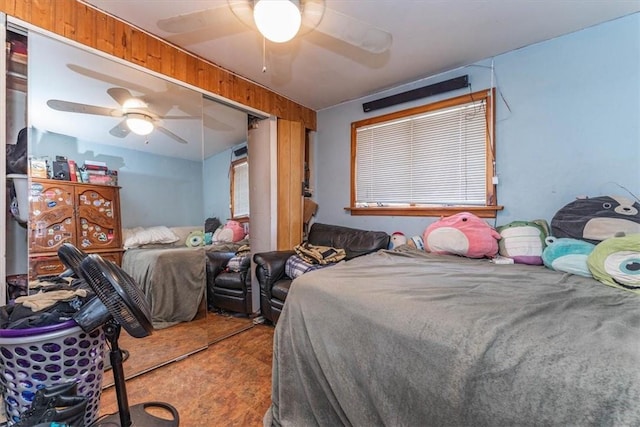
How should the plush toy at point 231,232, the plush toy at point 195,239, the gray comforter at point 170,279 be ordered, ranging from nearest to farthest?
1. the gray comforter at point 170,279
2. the plush toy at point 195,239
3. the plush toy at point 231,232

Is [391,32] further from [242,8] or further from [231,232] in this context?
[231,232]

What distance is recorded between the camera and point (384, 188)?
3.00 m

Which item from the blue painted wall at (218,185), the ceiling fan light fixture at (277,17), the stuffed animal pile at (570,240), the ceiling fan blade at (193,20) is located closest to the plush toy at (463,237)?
the stuffed animal pile at (570,240)

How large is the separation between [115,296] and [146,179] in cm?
133

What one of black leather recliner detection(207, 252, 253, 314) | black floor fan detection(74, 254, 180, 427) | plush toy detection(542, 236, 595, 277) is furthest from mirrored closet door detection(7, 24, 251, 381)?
plush toy detection(542, 236, 595, 277)

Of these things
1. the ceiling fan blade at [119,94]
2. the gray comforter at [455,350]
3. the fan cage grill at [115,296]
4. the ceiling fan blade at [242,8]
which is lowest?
the gray comforter at [455,350]

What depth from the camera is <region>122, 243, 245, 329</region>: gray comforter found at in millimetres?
2078

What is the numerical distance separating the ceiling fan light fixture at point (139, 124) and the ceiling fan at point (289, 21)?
67cm

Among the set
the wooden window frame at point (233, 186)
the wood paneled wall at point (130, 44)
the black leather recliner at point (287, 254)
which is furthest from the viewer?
the wooden window frame at point (233, 186)

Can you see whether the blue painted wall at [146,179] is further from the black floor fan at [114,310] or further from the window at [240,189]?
the black floor fan at [114,310]

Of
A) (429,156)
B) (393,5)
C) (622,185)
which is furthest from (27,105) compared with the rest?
(622,185)

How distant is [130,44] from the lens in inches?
74.9

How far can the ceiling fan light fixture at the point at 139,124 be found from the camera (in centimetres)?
195

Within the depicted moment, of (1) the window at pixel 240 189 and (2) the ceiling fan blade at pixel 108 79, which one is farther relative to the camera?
(1) the window at pixel 240 189
